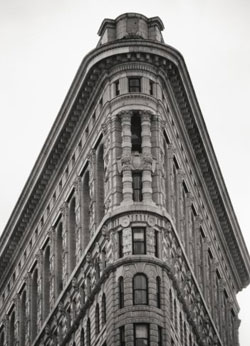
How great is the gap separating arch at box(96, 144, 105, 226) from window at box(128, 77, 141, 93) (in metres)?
5.52

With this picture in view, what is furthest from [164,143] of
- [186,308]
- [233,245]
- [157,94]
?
[233,245]

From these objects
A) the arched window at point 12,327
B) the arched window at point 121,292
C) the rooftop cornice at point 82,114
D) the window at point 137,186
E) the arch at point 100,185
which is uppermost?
the rooftop cornice at point 82,114

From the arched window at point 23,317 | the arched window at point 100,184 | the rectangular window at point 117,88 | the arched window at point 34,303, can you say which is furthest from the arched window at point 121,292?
the arched window at point 23,317

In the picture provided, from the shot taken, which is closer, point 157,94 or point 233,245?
point 157,94

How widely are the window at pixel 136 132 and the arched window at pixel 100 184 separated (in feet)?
14.3

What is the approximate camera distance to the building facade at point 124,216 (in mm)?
134875

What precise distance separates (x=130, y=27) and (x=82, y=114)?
8.55 metres

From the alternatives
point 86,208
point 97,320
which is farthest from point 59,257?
point 97,320

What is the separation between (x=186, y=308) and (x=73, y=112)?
813 inches

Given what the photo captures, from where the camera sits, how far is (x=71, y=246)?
148375 millimetres

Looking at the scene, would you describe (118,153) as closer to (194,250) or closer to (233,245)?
(194,250)

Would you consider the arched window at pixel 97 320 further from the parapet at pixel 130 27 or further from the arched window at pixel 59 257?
the parapet at pixel 130 27

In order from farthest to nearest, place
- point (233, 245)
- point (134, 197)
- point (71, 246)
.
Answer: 1. point (233, 245)
2. point (71, 246)
3. point (134, 197)

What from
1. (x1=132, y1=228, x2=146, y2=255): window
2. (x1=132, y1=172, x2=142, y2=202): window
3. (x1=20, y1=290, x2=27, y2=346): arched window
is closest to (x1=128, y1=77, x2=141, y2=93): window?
(x1=132, y1=172, x2=142, y2=202): window
